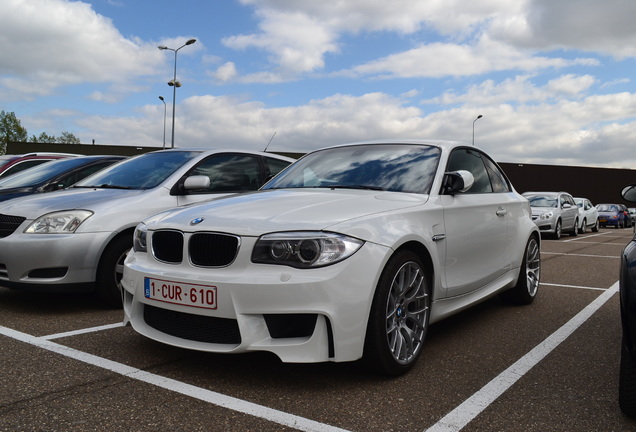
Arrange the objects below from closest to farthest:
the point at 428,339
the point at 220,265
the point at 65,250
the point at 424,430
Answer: the point at 424,430 → the point at 220,265 → the point at 428,339 → the point at 65,250

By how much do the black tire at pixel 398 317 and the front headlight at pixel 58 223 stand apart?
9.05 feet

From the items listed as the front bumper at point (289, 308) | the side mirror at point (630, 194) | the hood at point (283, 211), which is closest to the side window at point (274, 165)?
the hood at point (283, 211)

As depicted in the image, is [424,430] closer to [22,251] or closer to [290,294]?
[290,294]

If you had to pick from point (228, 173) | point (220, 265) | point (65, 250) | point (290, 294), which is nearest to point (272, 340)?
point (290, 294)

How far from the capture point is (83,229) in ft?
14.8

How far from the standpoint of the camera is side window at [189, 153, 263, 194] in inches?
218

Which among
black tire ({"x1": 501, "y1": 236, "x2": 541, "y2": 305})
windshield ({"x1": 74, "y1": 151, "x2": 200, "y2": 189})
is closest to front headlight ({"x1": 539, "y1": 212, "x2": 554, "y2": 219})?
black tire ({"x1": 501, "y1": 236, "x2": 541, "y2": 305})

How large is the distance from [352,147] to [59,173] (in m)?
3.93

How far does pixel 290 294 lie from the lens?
9.11 feet

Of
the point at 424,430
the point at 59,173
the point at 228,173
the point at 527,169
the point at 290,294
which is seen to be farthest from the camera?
the point at 527,169

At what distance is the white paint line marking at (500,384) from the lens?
2.62m

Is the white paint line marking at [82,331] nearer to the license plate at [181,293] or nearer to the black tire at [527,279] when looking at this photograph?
the license plate at [181,293]

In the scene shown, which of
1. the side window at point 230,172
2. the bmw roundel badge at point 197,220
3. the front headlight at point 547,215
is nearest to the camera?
the bmw roundel badge at point 197,220

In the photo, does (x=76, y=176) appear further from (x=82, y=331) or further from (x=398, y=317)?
(x=398, y=317)
